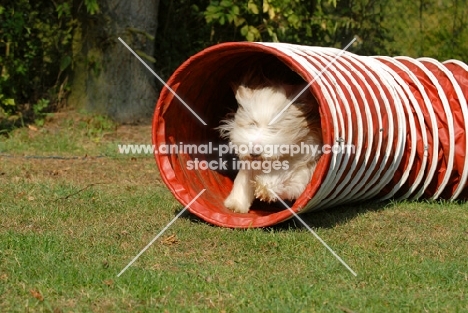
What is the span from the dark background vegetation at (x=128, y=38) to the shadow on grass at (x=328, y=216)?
3.30 m

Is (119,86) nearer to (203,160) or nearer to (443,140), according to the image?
(203,160)

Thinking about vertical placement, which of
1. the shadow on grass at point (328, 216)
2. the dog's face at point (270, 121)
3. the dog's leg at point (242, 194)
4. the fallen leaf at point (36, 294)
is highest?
the dog's face at point (270, 121)

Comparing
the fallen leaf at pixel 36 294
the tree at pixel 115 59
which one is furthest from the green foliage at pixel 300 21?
the fallen leaf at pixel 36 294

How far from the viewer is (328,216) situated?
5.38m

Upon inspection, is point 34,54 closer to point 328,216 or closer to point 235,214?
point 235,214

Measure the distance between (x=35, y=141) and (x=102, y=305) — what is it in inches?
189

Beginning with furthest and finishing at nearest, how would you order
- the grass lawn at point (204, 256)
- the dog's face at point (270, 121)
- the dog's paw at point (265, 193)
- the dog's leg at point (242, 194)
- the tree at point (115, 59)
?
the tree at point (115, 59) → the dog's leg at point (242, 194) → the dog's paw at point (265, 193) → the dog's face at point (270, 121) → the grass lawn at point (204, 256)

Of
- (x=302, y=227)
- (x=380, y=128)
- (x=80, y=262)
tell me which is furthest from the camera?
(x=380, y=128)

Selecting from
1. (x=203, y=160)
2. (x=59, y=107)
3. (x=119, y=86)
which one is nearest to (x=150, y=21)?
(x=119, y=86)

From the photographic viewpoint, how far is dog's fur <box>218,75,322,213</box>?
510 centimetres

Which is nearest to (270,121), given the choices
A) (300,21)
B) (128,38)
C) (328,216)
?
(328,216)

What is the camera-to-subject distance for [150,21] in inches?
340

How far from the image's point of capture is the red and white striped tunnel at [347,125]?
4852 millimetres

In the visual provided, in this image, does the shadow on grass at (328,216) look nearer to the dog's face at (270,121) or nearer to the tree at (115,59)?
the dog's face at (270,121)
